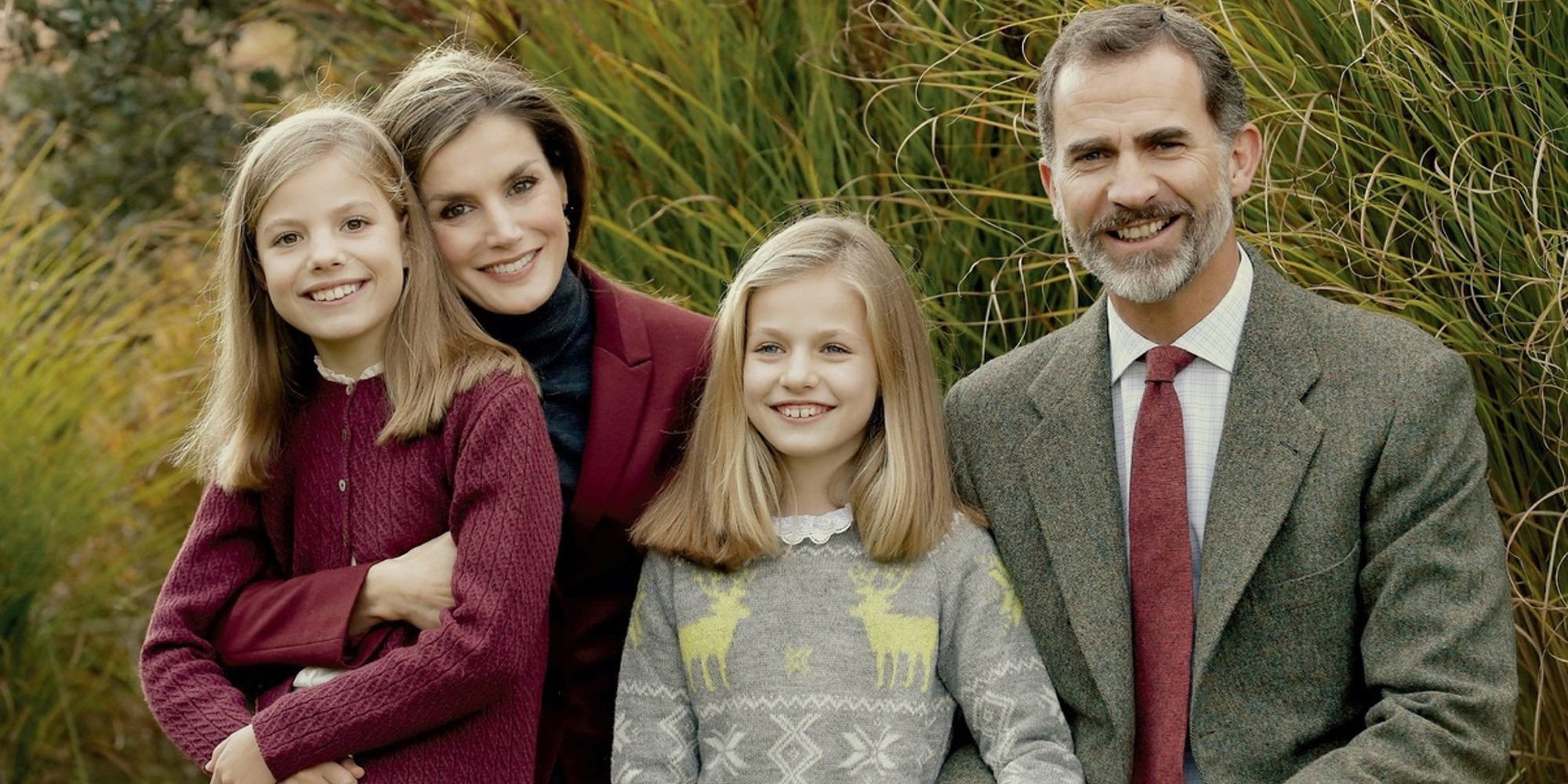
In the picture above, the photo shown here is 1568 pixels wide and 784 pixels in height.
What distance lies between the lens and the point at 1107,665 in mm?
2463

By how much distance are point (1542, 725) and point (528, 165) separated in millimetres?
1855

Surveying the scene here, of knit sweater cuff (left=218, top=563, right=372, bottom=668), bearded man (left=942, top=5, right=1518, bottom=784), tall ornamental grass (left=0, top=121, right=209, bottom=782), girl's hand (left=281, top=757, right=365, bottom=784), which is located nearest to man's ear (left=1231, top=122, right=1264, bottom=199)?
bearded man (left=942, top=5, right=1518, bottom=784)

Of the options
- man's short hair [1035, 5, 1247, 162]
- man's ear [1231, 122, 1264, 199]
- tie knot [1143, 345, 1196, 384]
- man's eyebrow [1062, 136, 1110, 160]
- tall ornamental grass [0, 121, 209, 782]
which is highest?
man's short hair [1035, 5, 1247, 162]

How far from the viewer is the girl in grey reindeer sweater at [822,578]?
8.10 ft

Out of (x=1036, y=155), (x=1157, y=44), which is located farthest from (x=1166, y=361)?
(x=1036, y=155)

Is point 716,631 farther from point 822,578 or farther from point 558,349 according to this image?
point 558,349

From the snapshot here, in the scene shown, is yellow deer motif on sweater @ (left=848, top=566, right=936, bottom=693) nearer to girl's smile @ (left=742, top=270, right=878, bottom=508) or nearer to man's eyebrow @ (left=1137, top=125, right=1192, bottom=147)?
girl's smile @ (left=742, top=270, right=878, bottom=508)

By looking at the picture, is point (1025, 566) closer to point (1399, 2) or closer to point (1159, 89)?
point (1159, 89)

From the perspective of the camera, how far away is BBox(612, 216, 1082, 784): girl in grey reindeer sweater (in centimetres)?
247

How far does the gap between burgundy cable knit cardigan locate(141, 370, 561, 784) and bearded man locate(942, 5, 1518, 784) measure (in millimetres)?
671

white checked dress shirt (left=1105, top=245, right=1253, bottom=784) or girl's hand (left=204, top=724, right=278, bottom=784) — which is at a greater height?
white checked dress shirt (left=1105, top=245, right=1253, bottom=784)

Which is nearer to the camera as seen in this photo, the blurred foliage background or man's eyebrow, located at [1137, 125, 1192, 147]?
man's eyebrow, located at [1137, 125, 1192, 147]

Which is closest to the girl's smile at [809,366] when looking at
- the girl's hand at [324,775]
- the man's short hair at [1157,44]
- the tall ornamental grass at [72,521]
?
the man's short hair at [1157,44]

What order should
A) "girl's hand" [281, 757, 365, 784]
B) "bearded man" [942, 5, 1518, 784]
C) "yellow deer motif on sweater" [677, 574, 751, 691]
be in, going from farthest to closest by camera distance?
"yellow deer motif on sweater" [677, 574, 751, 691] < "girl's hand" [281, 757, 365, 784] < "bearded man" [942, 5, 1518, 784]
